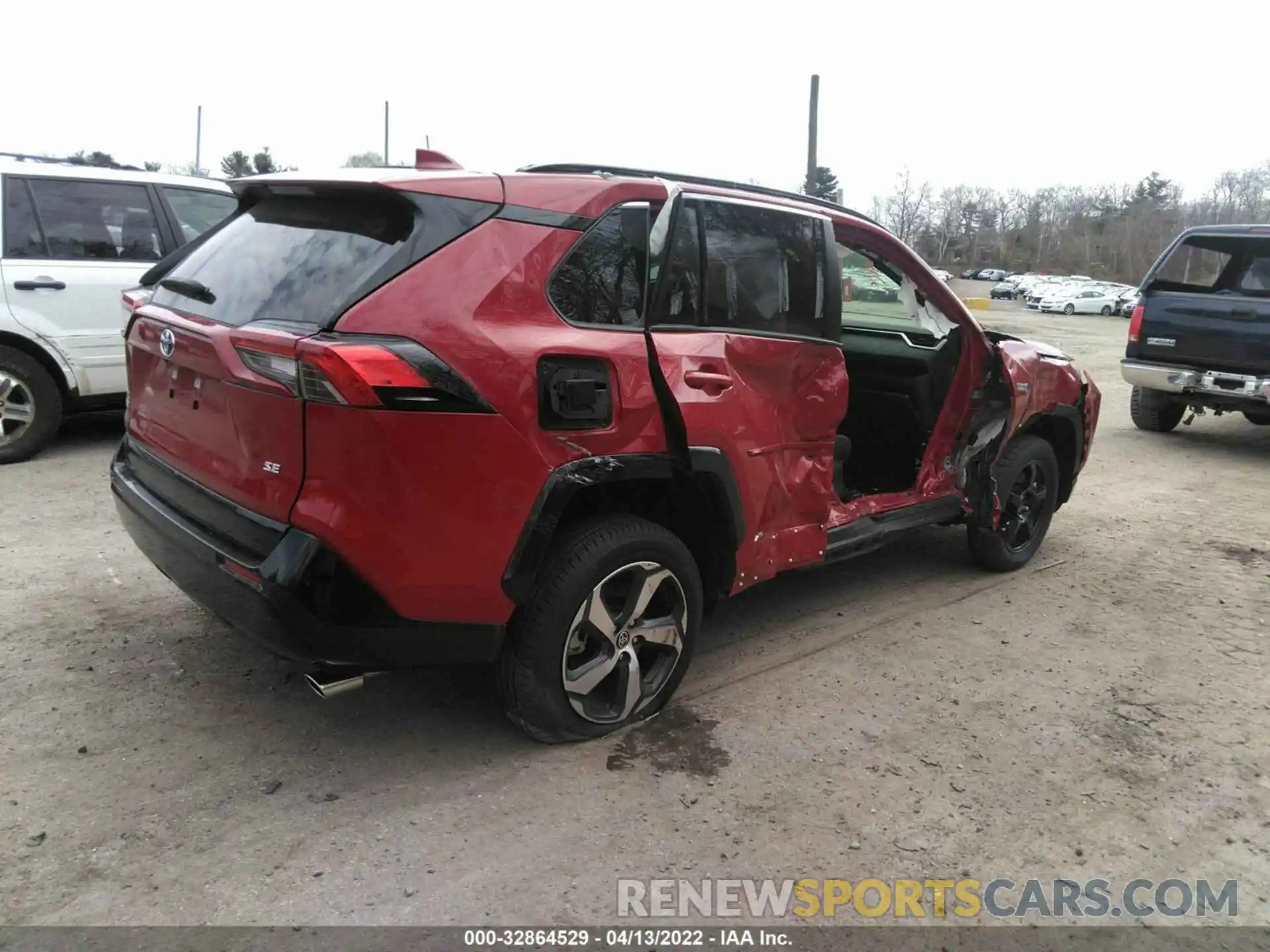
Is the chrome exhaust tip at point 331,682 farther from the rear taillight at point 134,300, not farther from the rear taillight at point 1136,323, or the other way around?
the rear taillight at point 1136,323

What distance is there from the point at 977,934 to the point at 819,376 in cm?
205

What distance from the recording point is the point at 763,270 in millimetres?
3611

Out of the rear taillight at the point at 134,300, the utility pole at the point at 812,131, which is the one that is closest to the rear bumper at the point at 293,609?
the rear taillight at the point at 134,300

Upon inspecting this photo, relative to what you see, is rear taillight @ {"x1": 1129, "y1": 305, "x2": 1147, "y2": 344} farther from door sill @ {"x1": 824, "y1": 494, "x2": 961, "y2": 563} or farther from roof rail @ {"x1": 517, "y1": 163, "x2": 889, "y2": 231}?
roof rail @ {"x1": 517, "y1": 163, "x2": 889, "y2": 231}

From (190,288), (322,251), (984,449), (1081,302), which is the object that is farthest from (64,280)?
(1081,302)

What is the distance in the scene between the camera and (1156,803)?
10.0 feet

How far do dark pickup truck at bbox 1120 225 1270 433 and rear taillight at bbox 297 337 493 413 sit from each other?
319 inches

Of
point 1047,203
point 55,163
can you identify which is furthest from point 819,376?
point 1047,203

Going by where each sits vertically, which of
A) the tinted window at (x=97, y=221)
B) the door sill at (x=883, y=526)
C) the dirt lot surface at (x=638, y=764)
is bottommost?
the dirt lot surface at (x=638, y=764)

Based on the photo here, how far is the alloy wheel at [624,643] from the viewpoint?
311 cm

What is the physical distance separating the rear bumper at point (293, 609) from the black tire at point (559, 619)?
0.11m

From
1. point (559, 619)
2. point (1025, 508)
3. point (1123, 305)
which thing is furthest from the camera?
point (1123, 305)

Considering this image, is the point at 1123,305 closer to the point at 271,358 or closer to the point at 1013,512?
the point at 1013,512

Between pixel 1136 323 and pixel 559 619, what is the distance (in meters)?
8.18
